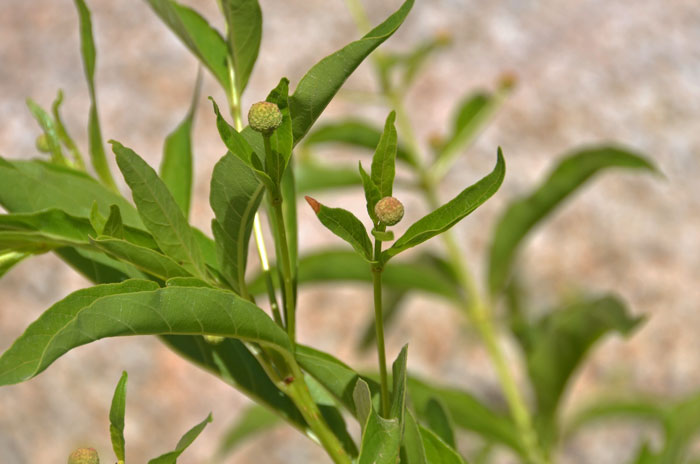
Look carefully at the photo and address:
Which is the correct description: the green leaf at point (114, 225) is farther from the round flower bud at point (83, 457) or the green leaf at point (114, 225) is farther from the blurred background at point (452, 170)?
the blurred background at point (452, 170)

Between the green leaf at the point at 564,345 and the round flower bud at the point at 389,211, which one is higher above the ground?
the green leaf at the point at 564,345

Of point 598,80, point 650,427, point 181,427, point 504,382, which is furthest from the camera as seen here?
point 598,80

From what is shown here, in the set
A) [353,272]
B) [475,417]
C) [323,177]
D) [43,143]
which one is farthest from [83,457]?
[323,177]

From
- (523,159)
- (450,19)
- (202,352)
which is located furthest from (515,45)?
(202,352)

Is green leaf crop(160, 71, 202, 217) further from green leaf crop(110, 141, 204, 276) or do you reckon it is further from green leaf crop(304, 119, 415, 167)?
green leaf crop(304, 119, 415, 167)

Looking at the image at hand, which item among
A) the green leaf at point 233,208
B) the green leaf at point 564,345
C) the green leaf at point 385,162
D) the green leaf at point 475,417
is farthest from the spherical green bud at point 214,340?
the green leaf at point 564,345

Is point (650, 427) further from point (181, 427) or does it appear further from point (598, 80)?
point (181, 427)
